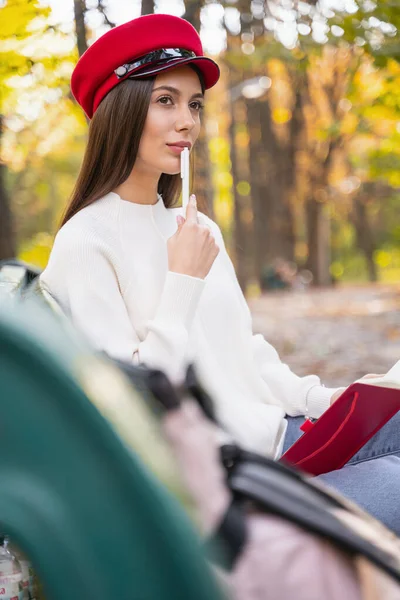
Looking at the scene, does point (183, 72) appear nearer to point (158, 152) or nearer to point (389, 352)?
point (158, 152)

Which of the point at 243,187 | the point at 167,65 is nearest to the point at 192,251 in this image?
the point at 167,65

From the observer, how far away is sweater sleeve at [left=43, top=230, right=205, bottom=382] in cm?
195

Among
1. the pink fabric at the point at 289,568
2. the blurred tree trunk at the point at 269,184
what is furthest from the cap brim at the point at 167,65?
the blurred tree trunk at the point at 269,184

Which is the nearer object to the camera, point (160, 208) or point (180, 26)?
point (180, 26)

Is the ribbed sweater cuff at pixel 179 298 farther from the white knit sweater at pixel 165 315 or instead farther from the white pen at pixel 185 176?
the white pen at pixel 185 176

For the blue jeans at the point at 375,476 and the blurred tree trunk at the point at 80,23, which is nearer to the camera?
the blue jeans at the point at 375,476

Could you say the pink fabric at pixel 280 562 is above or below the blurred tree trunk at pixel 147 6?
below

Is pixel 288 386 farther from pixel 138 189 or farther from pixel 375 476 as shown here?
pixel 138 189

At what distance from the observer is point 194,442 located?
48.0 inches

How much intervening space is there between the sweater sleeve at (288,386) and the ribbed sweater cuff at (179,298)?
0.54 m

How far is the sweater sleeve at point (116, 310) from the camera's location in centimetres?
195

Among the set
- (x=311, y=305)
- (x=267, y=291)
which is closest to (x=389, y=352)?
(x=311, y=305)

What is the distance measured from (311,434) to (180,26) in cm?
125

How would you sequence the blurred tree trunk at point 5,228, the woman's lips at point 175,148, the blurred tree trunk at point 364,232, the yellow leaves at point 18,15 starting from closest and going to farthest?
the woman's lips at point 175,148, the yellow leaves at point 18,15, the blurred tree trunk at point 5,228, the blurred tree trunk at point 364,232
